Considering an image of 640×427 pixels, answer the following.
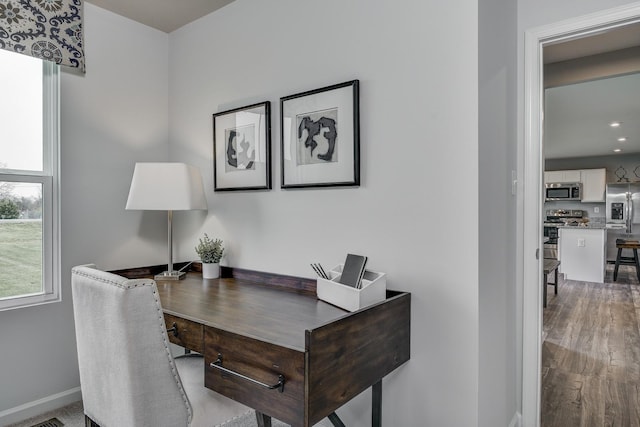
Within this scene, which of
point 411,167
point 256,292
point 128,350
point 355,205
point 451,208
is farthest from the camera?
point 256,292

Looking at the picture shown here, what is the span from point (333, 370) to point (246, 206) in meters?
1.38

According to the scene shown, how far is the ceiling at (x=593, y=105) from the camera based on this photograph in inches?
95.7

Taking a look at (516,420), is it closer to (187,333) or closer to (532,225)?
(532,225)

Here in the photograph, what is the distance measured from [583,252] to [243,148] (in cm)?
671

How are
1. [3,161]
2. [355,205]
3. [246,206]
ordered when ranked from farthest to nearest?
[246,206], [3,161], [355,205]

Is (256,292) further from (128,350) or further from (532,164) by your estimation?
(532,164)

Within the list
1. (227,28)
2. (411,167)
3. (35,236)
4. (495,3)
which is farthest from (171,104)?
(495,3)

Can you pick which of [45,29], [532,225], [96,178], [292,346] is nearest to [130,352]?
[292,346]

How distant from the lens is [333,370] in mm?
1210

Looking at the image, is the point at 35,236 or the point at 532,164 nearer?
the point at 532,164

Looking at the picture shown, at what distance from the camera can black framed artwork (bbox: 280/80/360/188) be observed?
1.86 meters

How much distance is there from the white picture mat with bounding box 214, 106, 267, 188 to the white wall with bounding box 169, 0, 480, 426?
8cm

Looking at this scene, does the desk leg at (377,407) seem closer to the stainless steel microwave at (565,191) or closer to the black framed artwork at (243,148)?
the black framed artwork at (243,148)

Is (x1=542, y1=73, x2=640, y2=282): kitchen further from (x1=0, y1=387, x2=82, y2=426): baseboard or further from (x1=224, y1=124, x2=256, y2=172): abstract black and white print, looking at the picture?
(x1=0, y1=387, x2=82, y2=426): baseboard
